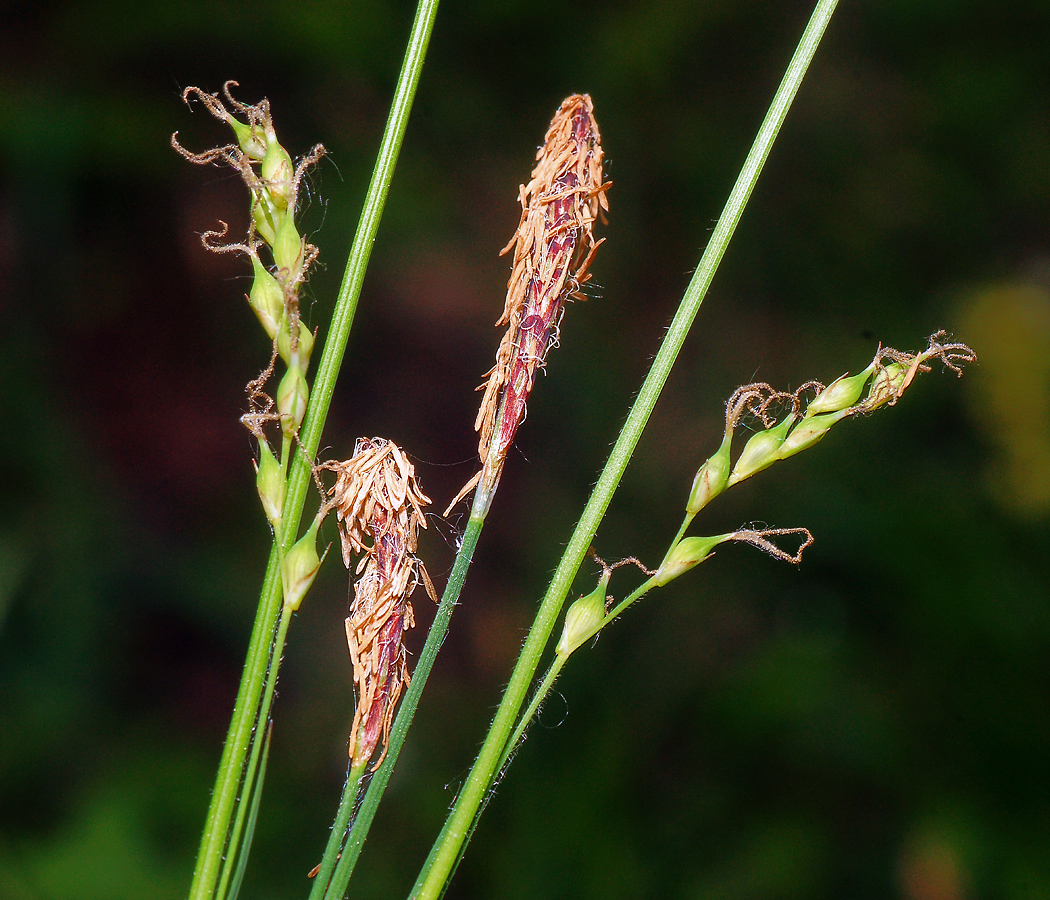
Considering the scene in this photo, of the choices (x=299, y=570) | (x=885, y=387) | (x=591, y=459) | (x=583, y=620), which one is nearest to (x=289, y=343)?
(x=299, y=570)

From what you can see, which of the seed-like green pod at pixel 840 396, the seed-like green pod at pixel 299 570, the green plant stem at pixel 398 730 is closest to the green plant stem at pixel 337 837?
the green plant stem at pixel 398 730

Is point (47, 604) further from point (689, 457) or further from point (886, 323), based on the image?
point (886, 323)

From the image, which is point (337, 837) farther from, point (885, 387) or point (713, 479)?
point (885, 387)

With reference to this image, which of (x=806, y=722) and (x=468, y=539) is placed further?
(x=806, y=722)

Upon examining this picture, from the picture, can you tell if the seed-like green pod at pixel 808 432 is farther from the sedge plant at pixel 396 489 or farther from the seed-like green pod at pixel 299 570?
the seed-like green pod at pixel 299 570

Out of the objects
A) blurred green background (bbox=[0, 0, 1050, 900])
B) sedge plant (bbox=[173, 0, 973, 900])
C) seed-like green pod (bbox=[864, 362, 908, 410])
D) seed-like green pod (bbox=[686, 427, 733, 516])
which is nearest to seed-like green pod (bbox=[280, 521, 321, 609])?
sedge plant (bbox=[173, 0, 973, 900])

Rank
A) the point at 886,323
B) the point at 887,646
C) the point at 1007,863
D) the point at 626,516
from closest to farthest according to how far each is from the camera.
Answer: the point at 1007,863, the point at 887,646, the point at 626,516, the point at 886,323

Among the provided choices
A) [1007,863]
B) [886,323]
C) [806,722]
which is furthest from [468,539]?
[886,323]

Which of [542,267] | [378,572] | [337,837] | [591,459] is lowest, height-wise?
[591,459]
